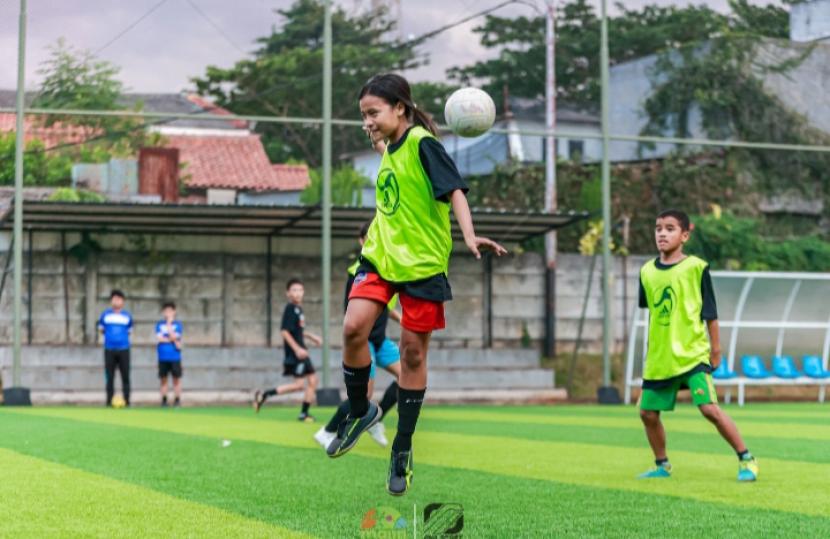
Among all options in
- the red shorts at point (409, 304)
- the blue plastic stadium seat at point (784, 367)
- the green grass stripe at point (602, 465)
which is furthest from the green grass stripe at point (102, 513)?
the blue plastic stadium seat at point (784, 367)

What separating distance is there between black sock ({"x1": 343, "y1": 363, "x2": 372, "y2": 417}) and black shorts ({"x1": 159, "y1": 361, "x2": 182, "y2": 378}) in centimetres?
1521

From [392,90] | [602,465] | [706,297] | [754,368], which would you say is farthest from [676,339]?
[754,368]

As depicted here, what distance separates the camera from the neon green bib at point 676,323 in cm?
907

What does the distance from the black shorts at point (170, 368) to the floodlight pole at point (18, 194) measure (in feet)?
7.19

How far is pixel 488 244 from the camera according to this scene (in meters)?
6.25

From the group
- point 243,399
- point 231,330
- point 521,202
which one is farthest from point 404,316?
point 521,202

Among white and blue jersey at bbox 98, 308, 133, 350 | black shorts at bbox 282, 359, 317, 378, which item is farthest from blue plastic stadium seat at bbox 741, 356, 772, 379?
white and blue jersey at bbox 98, 308, 133, 350

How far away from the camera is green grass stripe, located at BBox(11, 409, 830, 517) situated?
7.75 meters

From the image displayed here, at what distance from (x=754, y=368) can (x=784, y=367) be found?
2.19ft

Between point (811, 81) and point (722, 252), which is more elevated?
point (811, 81)

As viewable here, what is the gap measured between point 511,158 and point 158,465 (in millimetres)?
25557

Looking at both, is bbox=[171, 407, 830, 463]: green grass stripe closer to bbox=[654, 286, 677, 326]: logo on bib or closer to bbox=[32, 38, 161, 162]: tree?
bbox=[654, 286, 677, 326]: logo on bib

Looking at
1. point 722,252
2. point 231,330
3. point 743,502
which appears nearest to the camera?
point 743,502

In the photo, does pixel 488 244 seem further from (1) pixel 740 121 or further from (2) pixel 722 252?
(1) pixel 740 121
